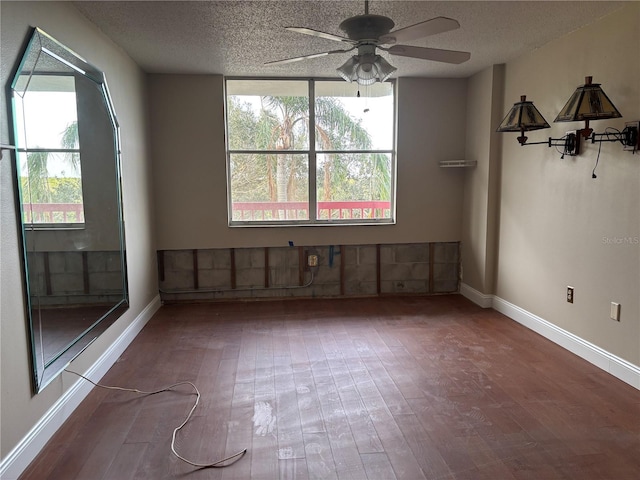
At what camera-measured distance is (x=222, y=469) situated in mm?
2037

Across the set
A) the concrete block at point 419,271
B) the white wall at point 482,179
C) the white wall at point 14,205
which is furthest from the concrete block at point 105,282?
the white wall at point 482,179

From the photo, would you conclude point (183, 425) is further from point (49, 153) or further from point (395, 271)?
point (395, 271)

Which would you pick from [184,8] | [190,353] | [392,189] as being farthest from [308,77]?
[190,353]

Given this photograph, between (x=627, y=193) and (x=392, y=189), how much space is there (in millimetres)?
2488

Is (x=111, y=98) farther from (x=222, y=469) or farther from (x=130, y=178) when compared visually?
(x=222, y=469)

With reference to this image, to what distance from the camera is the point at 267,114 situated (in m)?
4.78

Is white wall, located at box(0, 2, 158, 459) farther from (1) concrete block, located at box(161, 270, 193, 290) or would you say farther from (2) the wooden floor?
(1) concrete block, located at box(161, 270, 193, 290)

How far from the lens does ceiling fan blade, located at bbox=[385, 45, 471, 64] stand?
2492 mm

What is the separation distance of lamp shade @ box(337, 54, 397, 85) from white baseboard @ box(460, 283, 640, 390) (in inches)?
96.9

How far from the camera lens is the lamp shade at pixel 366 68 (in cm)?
246

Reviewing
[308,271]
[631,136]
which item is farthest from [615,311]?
[308,271]

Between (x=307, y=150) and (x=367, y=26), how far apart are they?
8.37ft

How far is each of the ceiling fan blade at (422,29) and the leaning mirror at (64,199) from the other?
1.86m

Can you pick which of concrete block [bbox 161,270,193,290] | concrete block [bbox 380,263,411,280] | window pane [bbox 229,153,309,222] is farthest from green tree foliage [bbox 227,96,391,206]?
concrete block [bbox 161,270,193,290]
